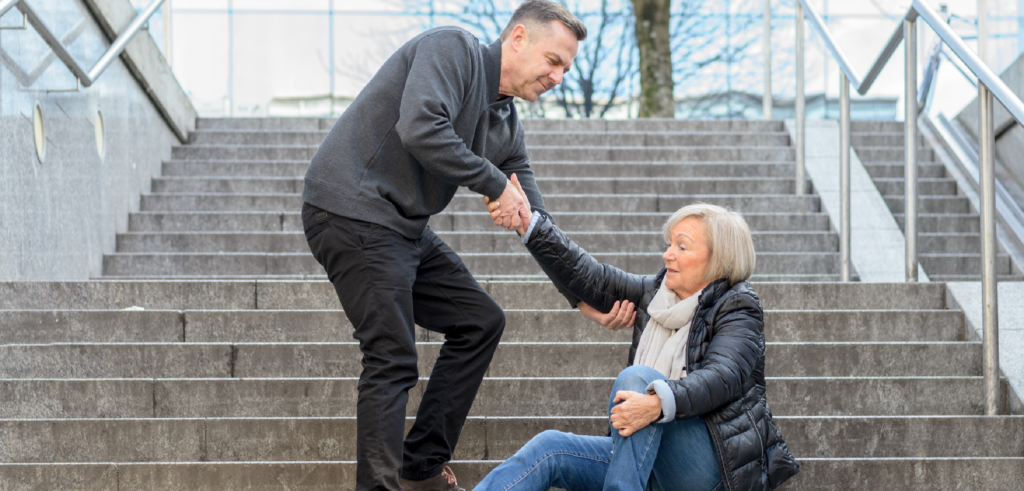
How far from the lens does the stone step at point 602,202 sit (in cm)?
598

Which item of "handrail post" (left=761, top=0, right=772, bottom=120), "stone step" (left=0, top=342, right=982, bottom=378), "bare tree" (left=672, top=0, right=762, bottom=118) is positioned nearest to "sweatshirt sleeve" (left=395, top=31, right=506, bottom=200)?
"stone step" (left=0, top=342, right=982, bottom=378)

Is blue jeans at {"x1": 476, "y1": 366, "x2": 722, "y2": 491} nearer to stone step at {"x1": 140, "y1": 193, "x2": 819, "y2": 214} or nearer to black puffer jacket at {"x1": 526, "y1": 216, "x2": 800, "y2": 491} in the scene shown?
black puffer jacket at {"x1": 526, "y1": 216, "x2": 800, "y2": 491}

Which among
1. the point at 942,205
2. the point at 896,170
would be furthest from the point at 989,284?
the point at 896,170

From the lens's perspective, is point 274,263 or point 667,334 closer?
point 667,334

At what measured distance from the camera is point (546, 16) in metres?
2.78

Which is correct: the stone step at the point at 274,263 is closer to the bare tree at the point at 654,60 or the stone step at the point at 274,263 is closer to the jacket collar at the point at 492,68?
the jacket collar at the point at 492,68

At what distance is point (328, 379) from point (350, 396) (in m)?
0.10

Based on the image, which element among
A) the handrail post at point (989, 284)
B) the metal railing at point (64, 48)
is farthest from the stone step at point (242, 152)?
the handrail post at point (989, 284)

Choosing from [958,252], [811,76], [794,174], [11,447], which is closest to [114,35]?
[11,447]

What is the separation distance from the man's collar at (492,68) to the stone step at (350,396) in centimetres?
118

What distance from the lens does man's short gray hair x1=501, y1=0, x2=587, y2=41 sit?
109 inches

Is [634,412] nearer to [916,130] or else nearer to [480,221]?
[916,130]

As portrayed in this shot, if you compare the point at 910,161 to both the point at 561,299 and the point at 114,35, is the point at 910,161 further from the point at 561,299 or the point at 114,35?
the point at 114,35

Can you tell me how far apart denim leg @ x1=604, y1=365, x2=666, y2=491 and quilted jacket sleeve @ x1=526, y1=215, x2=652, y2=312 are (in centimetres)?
48
